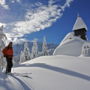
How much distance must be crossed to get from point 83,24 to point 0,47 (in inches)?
1440

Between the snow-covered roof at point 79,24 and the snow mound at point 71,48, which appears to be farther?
the snow-covered roof at point 79,24

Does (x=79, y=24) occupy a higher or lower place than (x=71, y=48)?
higher

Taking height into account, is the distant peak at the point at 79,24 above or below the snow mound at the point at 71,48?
above

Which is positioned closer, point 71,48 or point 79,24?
point 71,48

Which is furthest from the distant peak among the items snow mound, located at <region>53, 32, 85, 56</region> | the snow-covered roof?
snow mound, located at <region>53, 32, 85, 56</region>

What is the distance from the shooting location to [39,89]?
908cm

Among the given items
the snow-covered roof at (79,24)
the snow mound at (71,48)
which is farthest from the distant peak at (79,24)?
the snow mound at (71,48)

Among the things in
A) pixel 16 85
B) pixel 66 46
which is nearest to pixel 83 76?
pixel 16 85

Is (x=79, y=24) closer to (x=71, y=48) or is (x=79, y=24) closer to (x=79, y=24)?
(x=79, y=24)

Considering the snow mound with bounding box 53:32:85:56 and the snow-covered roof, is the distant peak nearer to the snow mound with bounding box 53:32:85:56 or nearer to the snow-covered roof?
the snow-covered roof

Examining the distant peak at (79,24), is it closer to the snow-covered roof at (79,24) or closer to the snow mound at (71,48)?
the snow-covered roof at (79,24)

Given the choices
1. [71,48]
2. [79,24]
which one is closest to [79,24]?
[79,24]

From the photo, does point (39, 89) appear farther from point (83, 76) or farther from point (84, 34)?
point (84, 34)

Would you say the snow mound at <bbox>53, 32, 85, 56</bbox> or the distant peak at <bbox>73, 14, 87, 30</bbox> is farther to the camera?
the distant peak at <bbox>73, 14, 87, 30</bbox>
